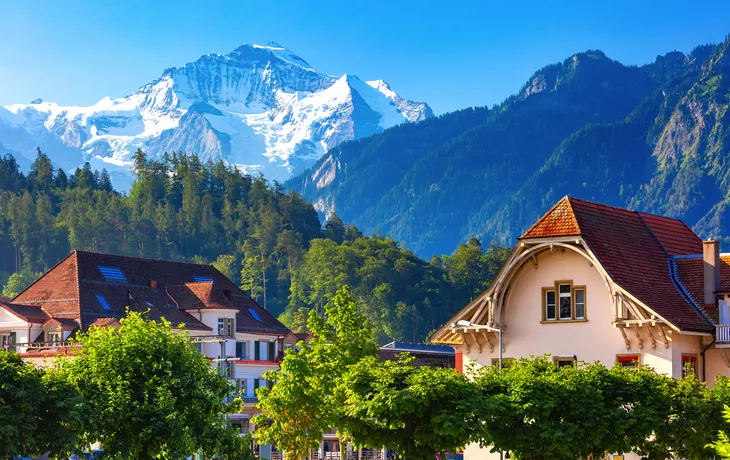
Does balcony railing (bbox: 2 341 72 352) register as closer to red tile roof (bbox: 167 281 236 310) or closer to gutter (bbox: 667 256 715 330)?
red tile roof (bbox: 167 281 236 310)

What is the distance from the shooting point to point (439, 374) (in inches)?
2069

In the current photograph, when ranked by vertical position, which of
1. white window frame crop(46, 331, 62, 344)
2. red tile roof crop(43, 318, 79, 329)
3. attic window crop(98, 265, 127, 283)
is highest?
attic window crop(98, 265, 127, 283)

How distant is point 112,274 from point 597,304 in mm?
71863

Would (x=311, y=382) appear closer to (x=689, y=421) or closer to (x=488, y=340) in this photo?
(x=488, y=340)

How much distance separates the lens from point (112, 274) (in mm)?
123188

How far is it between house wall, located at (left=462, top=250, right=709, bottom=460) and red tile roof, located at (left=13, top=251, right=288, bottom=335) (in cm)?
5603

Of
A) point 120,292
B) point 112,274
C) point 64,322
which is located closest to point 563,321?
point 64,322

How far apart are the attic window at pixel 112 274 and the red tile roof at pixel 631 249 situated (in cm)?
6715

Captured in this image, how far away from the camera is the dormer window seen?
60.2 meters

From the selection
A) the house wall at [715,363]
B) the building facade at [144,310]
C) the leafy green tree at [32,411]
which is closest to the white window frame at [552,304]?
the house wall at [715,363]

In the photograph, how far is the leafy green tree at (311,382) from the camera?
6781 cm

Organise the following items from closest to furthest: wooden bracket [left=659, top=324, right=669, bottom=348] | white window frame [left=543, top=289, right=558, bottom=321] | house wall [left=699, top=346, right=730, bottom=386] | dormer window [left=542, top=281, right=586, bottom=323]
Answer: wooden bracket [left=659, top=324, right=669, bottom=348]
house wall [left=699, top=346, right=730, bottom=386]
dormer window [left=542, top=281, right=586, bottom=323]
white window frame [left=543, top=289, right=558, bottom=321]

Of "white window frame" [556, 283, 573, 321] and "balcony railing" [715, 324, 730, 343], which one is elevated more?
"white window frame" [556, 283, 573, 321]

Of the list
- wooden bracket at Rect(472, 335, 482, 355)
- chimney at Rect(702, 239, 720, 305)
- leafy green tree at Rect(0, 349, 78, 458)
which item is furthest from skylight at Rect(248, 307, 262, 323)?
leafy green tree at Rect(0, 349, 78, 458)
